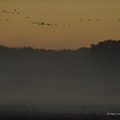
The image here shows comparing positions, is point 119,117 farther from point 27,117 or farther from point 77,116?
point 27,117

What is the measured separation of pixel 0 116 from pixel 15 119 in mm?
4149

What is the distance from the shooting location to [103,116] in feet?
299

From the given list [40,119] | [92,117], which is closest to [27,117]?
[40,119]

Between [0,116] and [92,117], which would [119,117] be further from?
[0,116]

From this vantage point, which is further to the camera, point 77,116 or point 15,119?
point 77,116

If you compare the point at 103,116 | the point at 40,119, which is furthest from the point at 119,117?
the point at 40,119

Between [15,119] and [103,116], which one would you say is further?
[103,116]

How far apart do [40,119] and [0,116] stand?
18.5ft

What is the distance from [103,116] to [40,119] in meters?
9.95

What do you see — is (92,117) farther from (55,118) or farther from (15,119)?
(15,119)

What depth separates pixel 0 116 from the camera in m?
87.9

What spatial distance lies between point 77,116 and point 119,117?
6131mm

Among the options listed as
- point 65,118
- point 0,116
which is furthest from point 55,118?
point 0,116

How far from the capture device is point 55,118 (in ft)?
288
